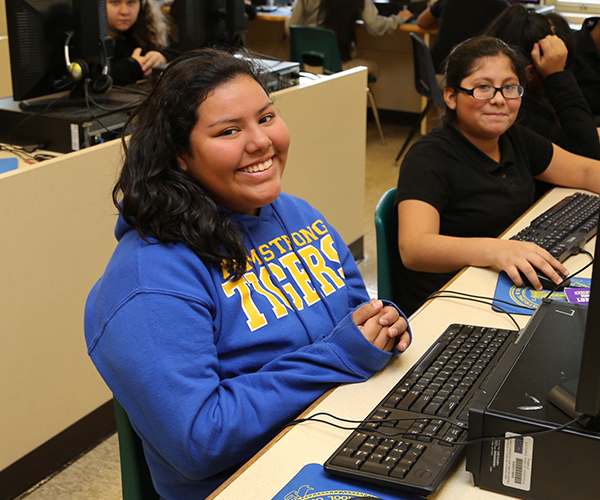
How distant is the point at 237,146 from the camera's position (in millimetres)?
1014

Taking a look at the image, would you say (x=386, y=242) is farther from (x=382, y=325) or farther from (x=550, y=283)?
(x=382, y=325)

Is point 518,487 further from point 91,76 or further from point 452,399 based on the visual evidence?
point 91,76

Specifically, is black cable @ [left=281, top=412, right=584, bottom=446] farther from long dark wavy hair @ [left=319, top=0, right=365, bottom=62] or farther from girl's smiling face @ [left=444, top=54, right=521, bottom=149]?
long dark wavy hair @ [left=319, top=0, right=365, bottom=62]

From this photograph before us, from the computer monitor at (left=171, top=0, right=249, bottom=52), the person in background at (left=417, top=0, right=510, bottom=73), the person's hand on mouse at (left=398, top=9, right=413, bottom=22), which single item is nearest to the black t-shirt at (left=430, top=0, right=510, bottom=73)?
the person in background at (left=417, top=0, right=510, bottom=73)

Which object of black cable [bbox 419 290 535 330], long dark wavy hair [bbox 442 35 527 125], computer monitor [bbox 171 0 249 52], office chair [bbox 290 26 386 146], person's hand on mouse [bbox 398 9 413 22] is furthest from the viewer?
person's hand on mouse [bbox 398 9 413 22]

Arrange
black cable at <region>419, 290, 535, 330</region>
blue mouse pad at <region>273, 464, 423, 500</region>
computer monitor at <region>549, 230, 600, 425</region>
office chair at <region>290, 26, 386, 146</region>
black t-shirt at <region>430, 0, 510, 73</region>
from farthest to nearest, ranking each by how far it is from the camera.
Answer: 1. office chair at <region>290, 26, 386, 146</region>
2. black t-shirt at <region>430, 0, 510, 73</region>
3. black cable at <region>419, 290, 535, 330</region>
4. blue mouse pad at <region>273, 464, 423, 500</region>
5. computer monitor at <region>549, 230, 600, 425</region>

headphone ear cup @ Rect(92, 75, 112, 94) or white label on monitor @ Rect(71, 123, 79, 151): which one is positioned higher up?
headphone ear cup @ Rect(92, 75, 112, 94)

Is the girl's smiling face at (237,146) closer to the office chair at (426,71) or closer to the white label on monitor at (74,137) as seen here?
the white label on monitor at (74,137)

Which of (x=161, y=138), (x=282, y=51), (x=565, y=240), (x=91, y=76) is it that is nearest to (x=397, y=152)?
(x=282, y=51)

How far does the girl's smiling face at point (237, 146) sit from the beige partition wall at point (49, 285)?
0.56 m

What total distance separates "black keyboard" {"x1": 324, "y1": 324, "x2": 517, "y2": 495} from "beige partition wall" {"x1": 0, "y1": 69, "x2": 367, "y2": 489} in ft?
2.93

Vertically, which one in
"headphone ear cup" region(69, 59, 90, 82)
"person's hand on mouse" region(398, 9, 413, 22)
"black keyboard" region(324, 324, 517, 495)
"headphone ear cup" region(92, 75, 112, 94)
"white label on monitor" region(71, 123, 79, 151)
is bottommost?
"black keyboard" region(324, 324, 517, 495)

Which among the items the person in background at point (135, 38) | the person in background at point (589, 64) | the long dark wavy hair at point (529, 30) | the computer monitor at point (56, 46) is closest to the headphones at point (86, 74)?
the computer monitor at point (56, 46)

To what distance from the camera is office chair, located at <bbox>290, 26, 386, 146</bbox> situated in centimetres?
424
